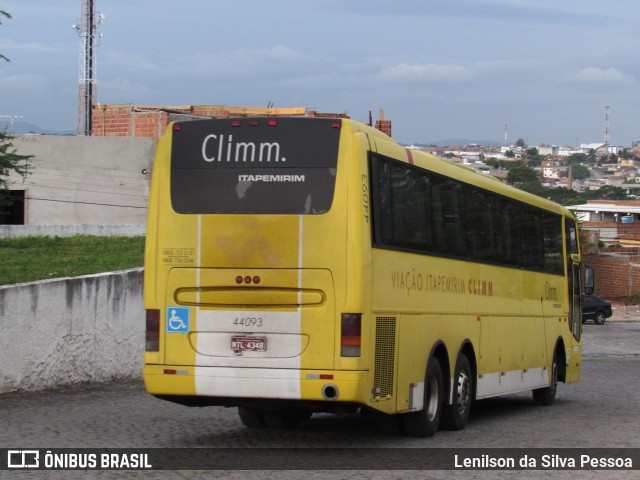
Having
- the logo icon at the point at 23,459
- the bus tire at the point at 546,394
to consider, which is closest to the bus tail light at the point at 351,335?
the logo icon at the point at 23,459

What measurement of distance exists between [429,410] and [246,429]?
2.25 m

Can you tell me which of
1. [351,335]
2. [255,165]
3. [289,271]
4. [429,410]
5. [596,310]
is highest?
[255,165]

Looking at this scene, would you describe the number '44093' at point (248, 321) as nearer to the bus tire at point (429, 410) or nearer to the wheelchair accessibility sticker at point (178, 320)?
the wheelchair accessibility sticker at point (178, 320)

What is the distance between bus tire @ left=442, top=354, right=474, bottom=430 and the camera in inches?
546

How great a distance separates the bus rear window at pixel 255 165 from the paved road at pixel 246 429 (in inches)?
101

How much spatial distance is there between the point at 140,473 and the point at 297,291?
2.38 meters

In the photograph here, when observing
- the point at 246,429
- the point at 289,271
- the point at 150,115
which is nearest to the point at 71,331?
the point at 246,429

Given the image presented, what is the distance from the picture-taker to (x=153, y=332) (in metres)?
11.6

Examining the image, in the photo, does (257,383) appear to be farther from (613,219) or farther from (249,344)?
(613,219)

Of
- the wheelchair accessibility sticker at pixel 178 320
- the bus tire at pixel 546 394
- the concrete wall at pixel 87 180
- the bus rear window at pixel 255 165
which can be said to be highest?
the concrete wall at pixel 87 180

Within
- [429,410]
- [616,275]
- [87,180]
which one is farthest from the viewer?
[616,275]

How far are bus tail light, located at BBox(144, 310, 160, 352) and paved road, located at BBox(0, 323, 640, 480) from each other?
3.38ft

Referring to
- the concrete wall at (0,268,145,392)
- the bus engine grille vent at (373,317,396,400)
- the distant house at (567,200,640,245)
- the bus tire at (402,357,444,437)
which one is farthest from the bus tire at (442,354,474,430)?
the distant house at (567,200,640,245)

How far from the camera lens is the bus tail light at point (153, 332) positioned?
11.5 meters
